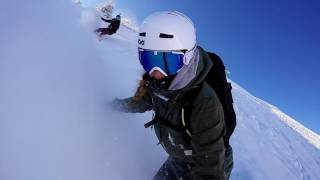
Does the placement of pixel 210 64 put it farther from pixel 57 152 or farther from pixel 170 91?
pixel 57 152

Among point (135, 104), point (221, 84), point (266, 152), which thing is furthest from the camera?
point (266, 152)

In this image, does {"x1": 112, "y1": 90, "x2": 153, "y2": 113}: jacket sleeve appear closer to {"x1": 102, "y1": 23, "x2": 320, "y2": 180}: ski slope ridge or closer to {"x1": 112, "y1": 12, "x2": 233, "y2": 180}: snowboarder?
{"x1": 112, "y1": 12, "x2": 233, "y2": 180}: snowboarder

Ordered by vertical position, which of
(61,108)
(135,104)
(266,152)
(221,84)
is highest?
(221,84)

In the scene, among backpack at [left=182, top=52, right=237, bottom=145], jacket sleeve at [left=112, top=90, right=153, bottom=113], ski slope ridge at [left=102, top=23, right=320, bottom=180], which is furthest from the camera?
ski slope ridge at [left=102, top=23, right=320, bottom=180]

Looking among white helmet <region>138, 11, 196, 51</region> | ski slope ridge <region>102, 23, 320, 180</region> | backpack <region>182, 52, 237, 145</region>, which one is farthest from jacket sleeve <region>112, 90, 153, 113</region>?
ski slope ridge <region>102, 23, 320, 180</region>

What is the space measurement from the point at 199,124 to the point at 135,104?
3.33 feet

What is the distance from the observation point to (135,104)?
3980 mm

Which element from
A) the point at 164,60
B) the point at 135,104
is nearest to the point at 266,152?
the point at 135,104

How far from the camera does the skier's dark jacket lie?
3.12 m

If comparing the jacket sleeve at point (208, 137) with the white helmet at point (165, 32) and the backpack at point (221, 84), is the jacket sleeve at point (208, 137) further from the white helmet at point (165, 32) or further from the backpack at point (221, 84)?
the white helmet at point (165, 32)

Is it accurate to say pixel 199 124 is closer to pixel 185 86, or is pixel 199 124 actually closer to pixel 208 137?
pixel 208 137

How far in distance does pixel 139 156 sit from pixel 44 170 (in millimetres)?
1393

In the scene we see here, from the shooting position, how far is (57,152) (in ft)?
10.2

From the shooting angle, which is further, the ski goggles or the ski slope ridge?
the ski slope ridge
